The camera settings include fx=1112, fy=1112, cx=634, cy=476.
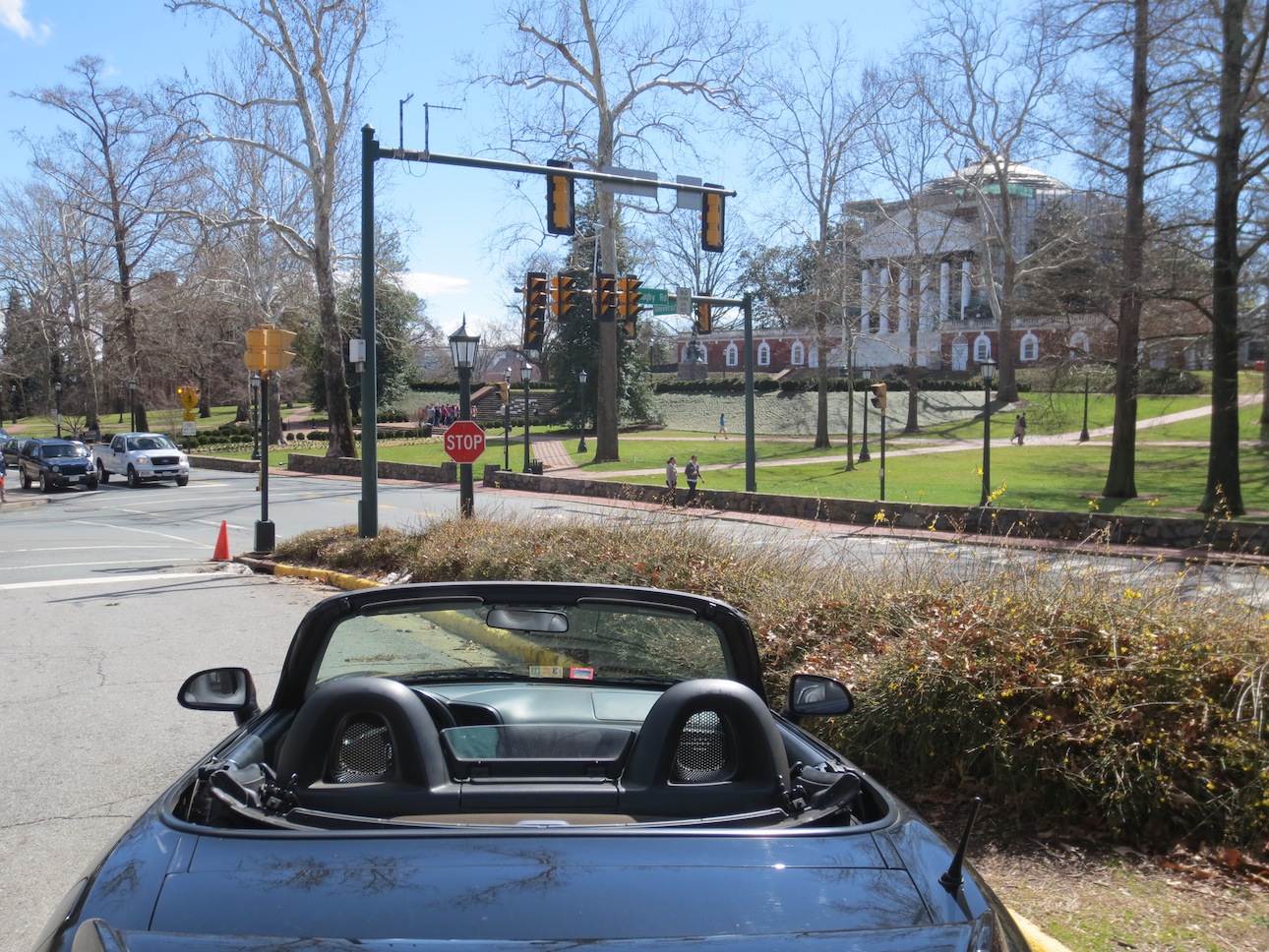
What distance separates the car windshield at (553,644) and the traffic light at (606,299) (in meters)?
23.3

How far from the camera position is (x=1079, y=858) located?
16.1 feet

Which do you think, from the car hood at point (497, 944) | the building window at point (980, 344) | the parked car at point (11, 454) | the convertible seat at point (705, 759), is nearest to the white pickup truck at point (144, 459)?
the parked car at point (11, 454)

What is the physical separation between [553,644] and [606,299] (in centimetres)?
2372

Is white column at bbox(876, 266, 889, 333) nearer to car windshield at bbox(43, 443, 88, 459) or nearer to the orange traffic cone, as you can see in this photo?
car windshield at bbox(43, 443, 88, 459)

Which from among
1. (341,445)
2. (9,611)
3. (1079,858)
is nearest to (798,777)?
(1079,858)

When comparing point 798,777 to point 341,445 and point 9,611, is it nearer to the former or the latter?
point 9,611

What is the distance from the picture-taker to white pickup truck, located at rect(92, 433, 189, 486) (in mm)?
37125

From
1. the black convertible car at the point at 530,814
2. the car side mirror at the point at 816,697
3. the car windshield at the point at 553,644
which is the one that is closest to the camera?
the black convertible car at the point at 530,814

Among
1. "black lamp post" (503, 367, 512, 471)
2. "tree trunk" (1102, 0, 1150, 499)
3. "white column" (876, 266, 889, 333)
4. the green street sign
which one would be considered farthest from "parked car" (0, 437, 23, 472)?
"tree trunk" (1102, 0, 1150, 499)

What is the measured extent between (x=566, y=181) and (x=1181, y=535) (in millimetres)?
13507

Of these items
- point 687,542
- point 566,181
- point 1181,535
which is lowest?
point 1181,535

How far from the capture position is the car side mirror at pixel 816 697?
3.27m

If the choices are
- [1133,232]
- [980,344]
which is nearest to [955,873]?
[1133,232]

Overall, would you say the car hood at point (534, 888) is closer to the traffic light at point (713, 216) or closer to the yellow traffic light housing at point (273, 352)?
the yellow traffic light housing at point (273, 352)
